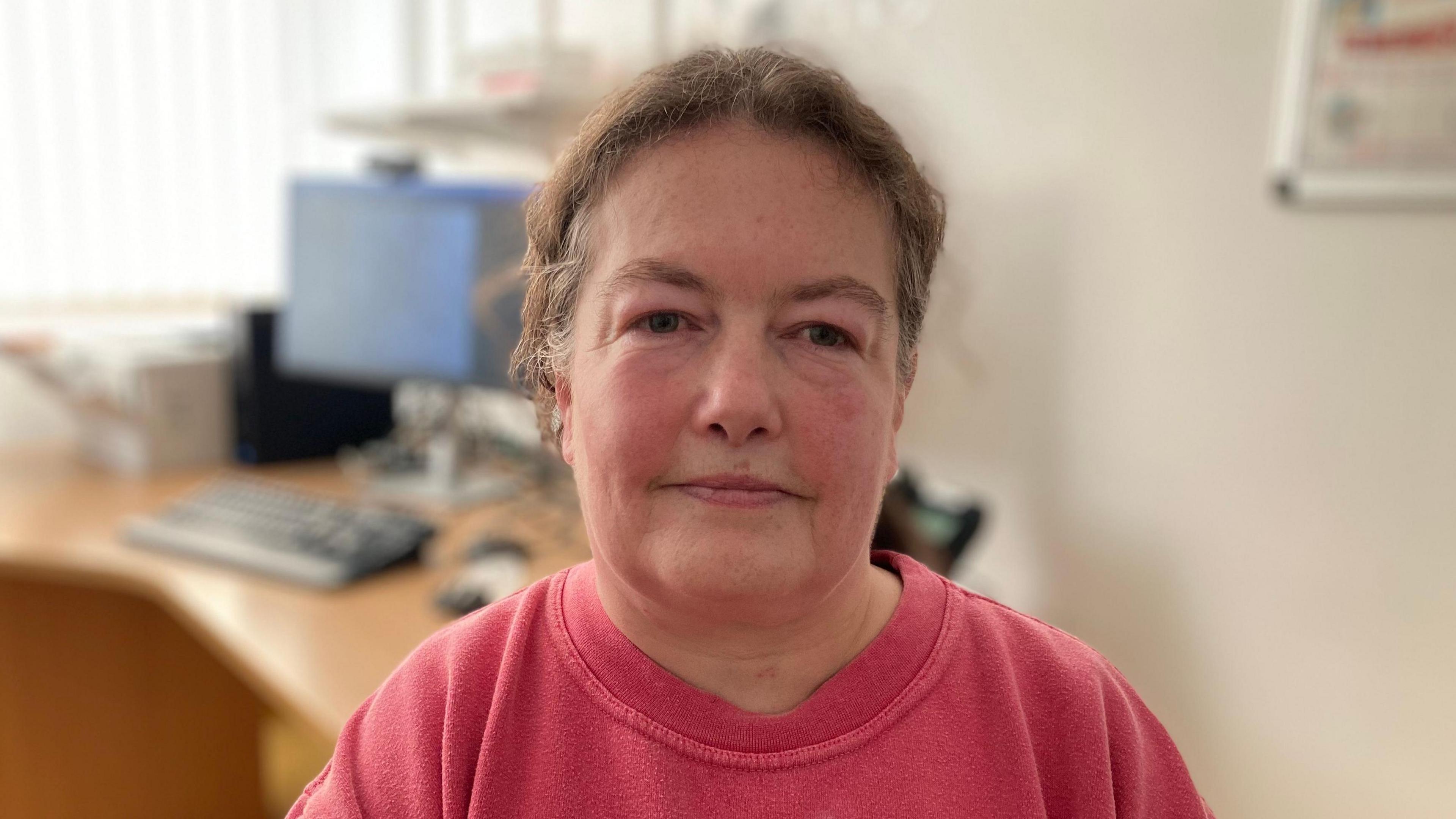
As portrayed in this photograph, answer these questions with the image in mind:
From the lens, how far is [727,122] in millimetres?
674

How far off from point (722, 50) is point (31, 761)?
2008 mm

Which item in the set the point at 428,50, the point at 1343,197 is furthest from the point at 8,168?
the point at 1343,197

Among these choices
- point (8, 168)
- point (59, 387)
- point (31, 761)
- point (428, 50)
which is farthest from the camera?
point (428, 50)

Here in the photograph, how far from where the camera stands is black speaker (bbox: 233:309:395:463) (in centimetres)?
215

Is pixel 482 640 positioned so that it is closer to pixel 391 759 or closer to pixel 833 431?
pixel 391 759

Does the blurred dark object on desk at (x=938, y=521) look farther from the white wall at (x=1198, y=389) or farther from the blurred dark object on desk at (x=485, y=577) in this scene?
the blurred dark object on desk at (x=485, y=577)

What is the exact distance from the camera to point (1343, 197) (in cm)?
126

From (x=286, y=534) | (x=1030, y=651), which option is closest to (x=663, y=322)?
(x=1030, y=651)

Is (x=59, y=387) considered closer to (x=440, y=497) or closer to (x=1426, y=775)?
(x=440, y=497)

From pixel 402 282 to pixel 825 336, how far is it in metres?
1.49

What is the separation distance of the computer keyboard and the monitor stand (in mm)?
216

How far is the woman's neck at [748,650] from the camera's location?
2.31 feet

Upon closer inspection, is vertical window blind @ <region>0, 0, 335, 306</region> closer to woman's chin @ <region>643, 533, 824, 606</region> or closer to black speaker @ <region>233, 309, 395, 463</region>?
black speaker @ <region>233, 309, 395, 463</region>

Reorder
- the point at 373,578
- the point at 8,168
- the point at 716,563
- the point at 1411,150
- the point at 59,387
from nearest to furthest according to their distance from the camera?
the point at 716,563 → the point at 1411,150 → the point at 373,578 → the point at 59,387 → the point at 8,168
